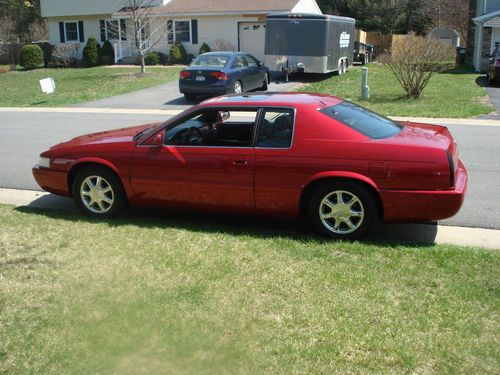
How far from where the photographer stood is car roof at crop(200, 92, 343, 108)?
611 cm

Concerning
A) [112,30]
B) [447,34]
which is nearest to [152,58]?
[112,30]

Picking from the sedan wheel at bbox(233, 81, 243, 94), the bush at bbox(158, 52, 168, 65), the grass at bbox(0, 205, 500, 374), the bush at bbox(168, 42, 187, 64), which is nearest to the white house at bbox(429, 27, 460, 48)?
the bush at bbox(168, 42, 187, 64)

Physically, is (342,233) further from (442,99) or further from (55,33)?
(55,33)

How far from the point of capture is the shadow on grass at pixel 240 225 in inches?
233

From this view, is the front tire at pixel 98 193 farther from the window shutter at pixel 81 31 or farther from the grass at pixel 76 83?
the window shutter at pixel 81 31

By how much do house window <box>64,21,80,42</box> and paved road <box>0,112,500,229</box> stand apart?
77.3ft

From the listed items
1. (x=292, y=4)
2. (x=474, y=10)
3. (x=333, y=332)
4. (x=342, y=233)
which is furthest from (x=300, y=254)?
(x=474, y=10)

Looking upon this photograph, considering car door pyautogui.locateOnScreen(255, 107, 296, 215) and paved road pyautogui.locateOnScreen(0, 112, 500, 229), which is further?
Answer: paved road pyautogui.locateOnScreen(0, 112, 500, 229)

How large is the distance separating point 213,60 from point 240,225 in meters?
13.9

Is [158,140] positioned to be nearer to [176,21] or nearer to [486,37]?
[486,37]

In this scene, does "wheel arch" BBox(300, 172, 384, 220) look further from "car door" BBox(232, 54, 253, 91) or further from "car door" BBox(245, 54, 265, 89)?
"car door" BBox(245, 54, 265, 89)

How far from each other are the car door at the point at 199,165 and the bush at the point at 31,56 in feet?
115

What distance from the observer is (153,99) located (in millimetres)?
20891

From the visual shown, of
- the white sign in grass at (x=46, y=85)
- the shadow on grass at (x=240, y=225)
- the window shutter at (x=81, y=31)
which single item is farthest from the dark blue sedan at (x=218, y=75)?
the window shutter at (x=81, y=31)
